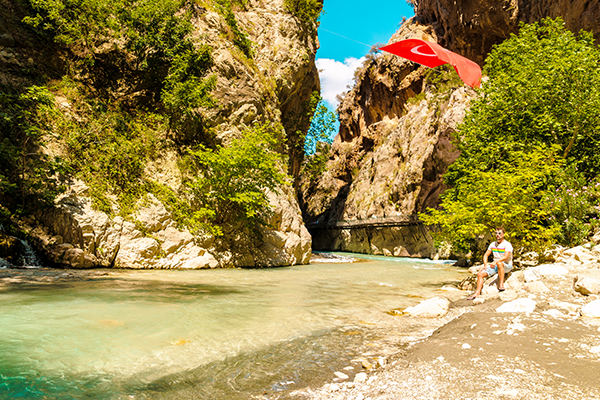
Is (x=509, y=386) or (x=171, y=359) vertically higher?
(x=509, y=386)

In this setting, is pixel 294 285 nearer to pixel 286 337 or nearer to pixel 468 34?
pixel 286 337

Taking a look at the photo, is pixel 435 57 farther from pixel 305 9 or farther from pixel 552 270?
pixel 552 270

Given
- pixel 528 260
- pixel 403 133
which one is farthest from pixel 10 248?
pixel 403 133

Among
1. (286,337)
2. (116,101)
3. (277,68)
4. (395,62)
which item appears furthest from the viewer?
(395,62)

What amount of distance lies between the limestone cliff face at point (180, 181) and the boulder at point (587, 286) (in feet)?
44.9

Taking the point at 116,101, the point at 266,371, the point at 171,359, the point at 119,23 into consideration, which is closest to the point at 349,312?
the point at 266,371

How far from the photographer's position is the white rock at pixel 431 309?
692cm

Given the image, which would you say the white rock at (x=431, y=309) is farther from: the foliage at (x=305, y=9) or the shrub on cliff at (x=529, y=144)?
the foliage at (x=305, y=9)

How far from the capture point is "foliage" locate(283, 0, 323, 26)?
28969mm

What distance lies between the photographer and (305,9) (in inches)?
1174

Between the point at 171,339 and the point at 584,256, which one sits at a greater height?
the point at 584,256

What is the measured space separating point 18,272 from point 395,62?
5789 centimetres

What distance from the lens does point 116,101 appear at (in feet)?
59.0

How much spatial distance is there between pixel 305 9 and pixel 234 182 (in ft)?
67.1
